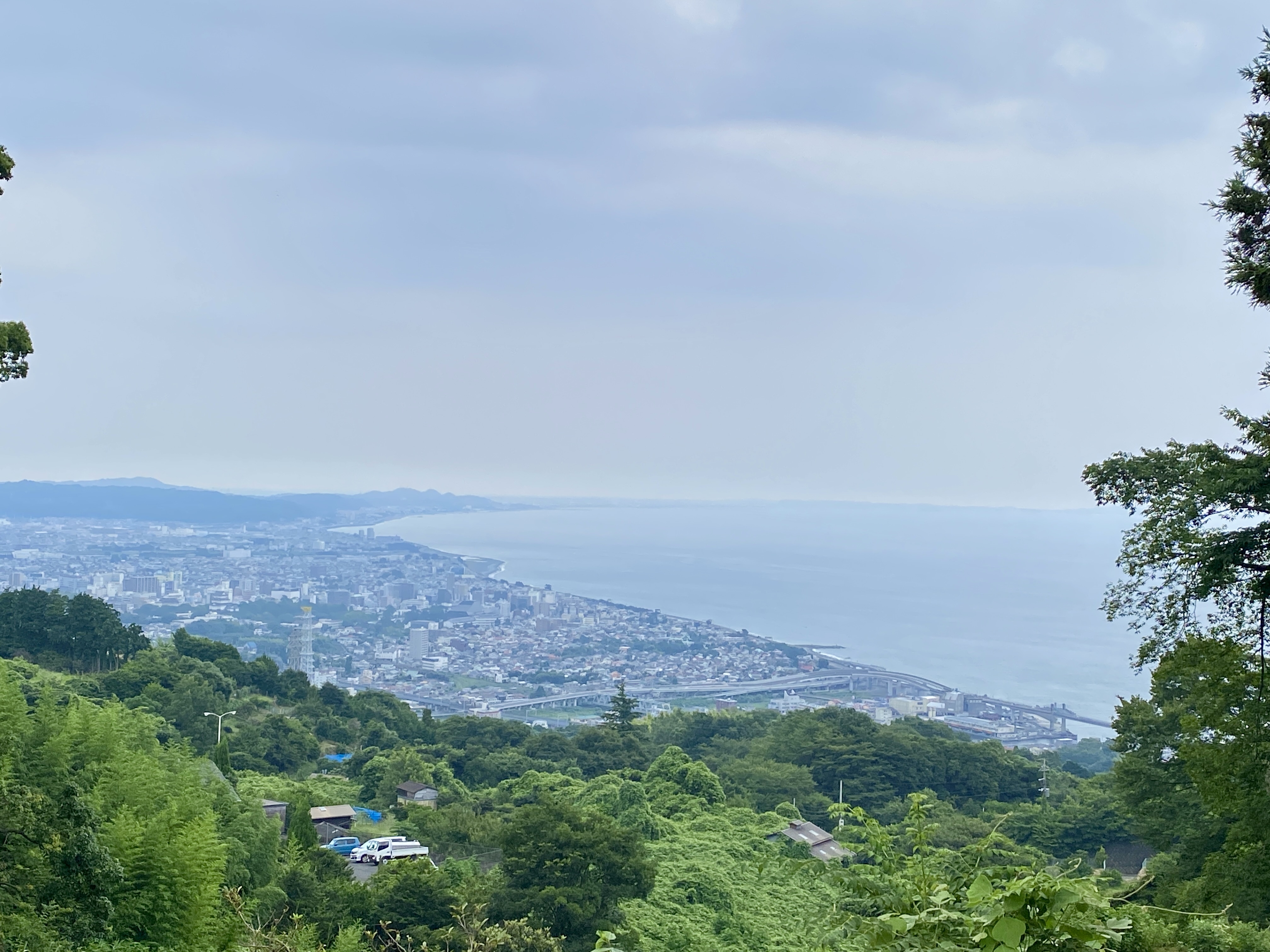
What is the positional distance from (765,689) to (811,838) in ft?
130

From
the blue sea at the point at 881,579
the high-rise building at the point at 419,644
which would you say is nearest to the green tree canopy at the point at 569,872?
the blue sea at the point at 881,579

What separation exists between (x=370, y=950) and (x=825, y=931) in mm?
5250

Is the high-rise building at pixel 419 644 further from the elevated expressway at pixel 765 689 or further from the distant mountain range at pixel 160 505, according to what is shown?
the distant mountain range at pixel 160 505

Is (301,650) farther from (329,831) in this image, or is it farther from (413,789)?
(329,831)

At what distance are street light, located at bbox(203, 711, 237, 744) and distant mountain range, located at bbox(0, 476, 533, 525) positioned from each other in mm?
104191

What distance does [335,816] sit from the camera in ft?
50.4

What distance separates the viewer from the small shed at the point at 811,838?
46.9 feet

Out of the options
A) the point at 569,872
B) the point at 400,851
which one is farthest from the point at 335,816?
the point at 569,872

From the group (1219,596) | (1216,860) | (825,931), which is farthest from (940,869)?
(1216,860)

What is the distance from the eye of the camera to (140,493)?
122m

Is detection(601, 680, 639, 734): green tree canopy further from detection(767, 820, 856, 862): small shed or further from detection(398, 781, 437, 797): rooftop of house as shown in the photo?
detection(767, 820, 856, 862): small shed

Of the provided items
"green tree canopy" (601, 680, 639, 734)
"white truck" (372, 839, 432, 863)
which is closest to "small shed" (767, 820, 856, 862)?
"white truck" (372, 839, 432, 863)

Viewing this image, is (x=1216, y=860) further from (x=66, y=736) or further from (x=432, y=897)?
(x=66, y=736)

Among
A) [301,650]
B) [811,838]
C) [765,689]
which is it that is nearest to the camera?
[811,838]
